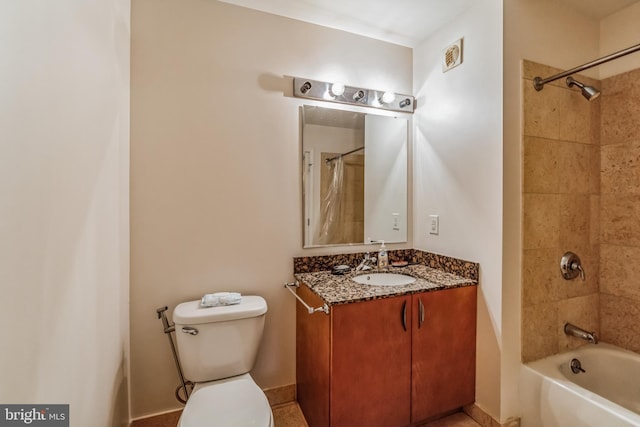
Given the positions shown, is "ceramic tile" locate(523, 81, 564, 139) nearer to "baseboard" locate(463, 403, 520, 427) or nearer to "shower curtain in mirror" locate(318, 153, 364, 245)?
"shower curtain in mirror" locate(318, 153, 364, 245)

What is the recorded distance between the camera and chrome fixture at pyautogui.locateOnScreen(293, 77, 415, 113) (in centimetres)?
188

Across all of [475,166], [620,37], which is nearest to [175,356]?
[475,166]

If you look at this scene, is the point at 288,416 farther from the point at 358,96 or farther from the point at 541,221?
the point at 358,96

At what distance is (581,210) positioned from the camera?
1.84m

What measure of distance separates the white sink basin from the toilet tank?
68cm

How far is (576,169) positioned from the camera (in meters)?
1.81

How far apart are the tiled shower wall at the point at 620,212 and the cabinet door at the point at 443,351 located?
3.14 feet

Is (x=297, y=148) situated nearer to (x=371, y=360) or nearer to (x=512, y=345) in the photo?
(x=371, y=360)

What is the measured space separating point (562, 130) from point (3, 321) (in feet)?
8.21

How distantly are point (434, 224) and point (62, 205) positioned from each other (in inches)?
77.6

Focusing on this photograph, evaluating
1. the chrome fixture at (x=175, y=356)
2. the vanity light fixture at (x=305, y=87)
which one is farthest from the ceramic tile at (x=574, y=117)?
the chrome fixture at (x=175, y=356)

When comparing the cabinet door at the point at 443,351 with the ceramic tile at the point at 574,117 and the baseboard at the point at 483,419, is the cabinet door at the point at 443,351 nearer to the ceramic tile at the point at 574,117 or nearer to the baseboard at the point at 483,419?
the baseboard at the point at 483,419

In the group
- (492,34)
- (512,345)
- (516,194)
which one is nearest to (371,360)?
(512,345)

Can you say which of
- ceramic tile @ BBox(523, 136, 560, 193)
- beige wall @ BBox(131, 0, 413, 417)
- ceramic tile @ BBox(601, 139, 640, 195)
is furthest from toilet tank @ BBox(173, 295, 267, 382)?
ceramic tile @ BBox(601, 139, 640, 195)
